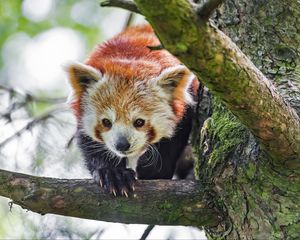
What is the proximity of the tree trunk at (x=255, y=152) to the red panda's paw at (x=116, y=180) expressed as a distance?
0.98 ft

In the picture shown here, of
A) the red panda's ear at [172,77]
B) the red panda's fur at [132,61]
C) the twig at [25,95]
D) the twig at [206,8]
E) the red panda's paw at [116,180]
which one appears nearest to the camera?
the twig at [206,8]

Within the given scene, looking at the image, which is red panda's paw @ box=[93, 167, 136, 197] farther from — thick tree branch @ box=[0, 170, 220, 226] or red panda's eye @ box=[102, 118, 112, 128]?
red panda's eye @ box=[102, 118, 112, 128]

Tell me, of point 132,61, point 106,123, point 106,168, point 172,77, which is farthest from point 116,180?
point 132,61

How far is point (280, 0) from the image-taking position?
8.21ft

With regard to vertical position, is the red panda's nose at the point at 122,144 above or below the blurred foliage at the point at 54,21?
above

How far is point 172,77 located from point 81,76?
1.54 ft

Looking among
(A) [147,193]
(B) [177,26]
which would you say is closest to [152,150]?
(A) [147,193]

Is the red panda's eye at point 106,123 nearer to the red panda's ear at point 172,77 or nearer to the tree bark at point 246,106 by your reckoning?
the red panda's ear at point 172,77

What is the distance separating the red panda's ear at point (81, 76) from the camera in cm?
289

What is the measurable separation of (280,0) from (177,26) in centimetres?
120

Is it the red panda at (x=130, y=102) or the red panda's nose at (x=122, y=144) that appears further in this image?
the red panda at (x=130, y=102)

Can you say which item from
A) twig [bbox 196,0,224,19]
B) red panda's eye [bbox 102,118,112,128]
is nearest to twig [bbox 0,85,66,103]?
red panda's eye [bbox 102,118,112,128]

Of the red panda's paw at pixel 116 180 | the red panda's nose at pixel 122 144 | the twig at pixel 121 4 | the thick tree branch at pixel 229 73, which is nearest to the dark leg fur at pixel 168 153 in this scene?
the red panda's nose at pixel 122 144

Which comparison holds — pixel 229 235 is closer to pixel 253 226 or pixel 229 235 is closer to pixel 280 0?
pixel 253 226
